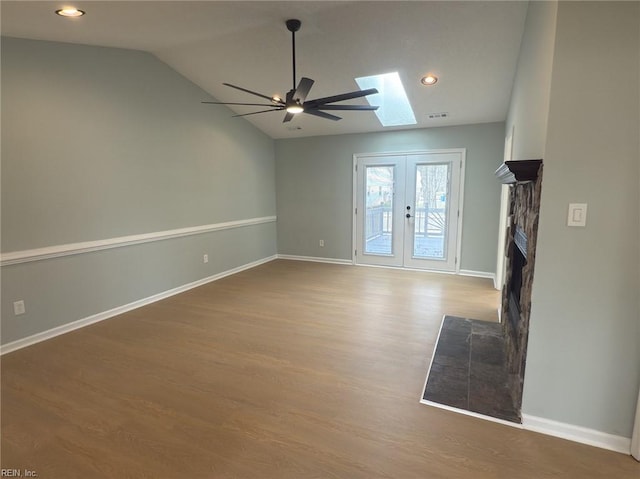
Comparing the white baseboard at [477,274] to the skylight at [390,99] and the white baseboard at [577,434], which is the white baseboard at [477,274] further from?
the white baseboard at [577,434]

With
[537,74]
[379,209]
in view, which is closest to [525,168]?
[537,74]

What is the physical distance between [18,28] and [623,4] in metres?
4.07

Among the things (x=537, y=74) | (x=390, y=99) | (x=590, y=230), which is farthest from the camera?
(x=390, y=99)

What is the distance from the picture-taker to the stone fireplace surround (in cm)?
187

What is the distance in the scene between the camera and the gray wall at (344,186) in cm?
505

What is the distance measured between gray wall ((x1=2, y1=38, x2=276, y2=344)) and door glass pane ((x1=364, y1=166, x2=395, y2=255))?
2.47 m

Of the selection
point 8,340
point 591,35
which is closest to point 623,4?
point 591,35

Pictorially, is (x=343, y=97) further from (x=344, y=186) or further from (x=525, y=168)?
(x=344, y=186)

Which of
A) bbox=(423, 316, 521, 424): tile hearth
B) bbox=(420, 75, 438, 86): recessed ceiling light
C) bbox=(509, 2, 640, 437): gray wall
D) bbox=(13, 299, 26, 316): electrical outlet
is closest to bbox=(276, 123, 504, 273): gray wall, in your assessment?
bbox=(420, 75, 438, 86): recessed ceiling light

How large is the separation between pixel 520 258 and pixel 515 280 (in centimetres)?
24

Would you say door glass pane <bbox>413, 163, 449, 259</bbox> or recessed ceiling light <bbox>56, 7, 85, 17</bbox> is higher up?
recessed ceiling light <bbox>56, 7, 85, 17</bbox>

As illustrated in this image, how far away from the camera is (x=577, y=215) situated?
1703 millimetres

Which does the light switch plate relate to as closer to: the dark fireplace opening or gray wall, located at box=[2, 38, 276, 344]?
the dark fireplace opening

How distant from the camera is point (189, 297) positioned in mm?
4352
